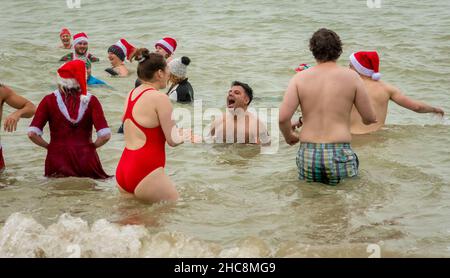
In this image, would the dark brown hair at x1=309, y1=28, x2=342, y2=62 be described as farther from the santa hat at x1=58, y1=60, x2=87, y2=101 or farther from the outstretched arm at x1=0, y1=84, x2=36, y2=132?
the outstretched arm at x1=0, y1=84, x2=36, y2=132

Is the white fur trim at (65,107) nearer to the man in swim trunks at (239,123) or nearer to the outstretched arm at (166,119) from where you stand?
the outstretched arm at (166,119)

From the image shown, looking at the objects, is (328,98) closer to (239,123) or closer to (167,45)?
(239,123)

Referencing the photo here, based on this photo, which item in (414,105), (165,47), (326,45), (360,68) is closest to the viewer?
(326,45)

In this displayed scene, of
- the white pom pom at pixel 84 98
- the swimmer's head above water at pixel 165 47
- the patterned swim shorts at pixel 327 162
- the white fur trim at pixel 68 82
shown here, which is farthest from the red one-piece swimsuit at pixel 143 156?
the swimmer's head above water at pixel 165 47

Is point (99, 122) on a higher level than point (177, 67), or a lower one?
higher

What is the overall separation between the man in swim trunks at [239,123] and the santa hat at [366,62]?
4.10 ft

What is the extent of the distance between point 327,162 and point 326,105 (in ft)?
1.67

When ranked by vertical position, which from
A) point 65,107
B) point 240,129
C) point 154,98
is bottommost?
point 240,129

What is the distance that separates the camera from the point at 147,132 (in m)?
5.62

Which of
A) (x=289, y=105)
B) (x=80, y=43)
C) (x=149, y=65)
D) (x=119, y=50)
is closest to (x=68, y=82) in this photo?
(x=149, y=65)

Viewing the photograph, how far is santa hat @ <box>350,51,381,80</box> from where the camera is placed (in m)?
7.69
